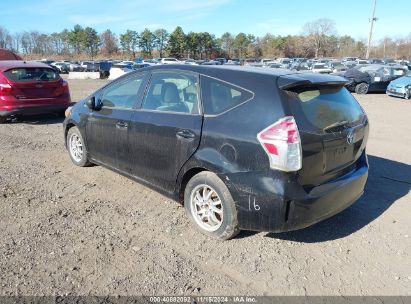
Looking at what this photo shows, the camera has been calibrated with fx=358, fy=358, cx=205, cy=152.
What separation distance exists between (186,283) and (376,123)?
922 centimetres

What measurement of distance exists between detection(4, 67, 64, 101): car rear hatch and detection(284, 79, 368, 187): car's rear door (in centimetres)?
738

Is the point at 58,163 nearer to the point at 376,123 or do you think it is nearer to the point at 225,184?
the point at 225,184

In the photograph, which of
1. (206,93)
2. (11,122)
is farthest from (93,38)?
(206,93)

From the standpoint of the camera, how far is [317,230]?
12.5 feet

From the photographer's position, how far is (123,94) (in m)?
4.64

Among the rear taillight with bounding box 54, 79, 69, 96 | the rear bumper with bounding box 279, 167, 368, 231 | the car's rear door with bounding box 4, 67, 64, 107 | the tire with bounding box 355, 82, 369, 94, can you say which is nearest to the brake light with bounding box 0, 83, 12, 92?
the car's rear door with bounding box 4, 67, 64, 107

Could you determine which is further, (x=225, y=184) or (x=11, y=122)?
(x=11, y=122)

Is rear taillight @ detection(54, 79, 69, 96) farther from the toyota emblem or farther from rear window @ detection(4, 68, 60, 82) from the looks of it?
the toyota emblem

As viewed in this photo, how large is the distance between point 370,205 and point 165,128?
2699mm

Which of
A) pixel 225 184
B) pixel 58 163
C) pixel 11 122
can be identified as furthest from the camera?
pixel 11 122

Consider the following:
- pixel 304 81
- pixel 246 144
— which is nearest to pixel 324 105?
pixel 304 81

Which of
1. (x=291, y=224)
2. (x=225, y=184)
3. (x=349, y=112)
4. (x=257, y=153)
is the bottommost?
(x=291, y=224)

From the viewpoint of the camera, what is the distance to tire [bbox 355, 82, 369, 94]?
20.0 meters

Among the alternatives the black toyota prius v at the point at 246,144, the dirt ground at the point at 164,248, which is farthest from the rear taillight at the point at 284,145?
the dirt ground at the point at 164,248
